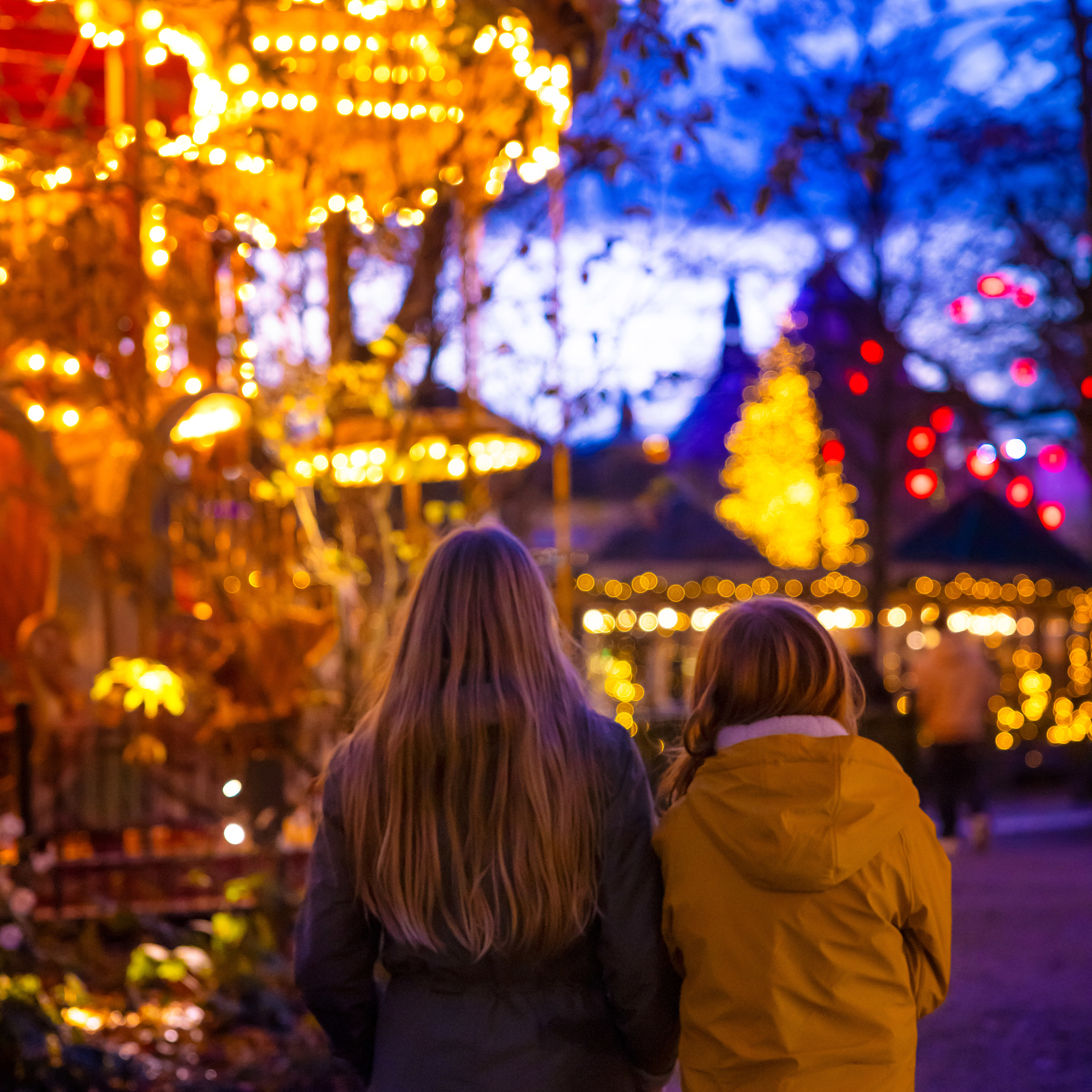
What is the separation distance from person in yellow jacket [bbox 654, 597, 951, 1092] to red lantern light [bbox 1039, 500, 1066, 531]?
40.8ft

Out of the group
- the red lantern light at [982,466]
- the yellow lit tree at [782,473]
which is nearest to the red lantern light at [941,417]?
the red lantern light at [982,466]

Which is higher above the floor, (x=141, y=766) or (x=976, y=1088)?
(x=141, y=766)

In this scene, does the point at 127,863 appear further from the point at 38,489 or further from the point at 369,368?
the point at 369,368

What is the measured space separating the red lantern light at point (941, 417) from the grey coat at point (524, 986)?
35.7 feet

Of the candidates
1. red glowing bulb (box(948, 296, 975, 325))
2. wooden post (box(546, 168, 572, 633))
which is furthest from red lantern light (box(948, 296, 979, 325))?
wooden post (box(546, 168, 572, 633))

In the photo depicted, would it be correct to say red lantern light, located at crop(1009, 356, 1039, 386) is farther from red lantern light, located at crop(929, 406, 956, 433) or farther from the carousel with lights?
the carousel with lights

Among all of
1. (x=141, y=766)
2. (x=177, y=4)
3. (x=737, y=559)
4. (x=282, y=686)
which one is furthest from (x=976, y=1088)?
(x=737, y=559)

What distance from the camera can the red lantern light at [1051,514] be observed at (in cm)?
1416

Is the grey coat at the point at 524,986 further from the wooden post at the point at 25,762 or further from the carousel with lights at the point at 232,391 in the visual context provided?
the wooden post at the point at 25,762

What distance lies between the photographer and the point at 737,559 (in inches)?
684

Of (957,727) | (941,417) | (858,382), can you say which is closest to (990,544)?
(858,382)

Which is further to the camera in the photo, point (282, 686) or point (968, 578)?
point (968, 578)

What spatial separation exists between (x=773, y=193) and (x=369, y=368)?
74.5 inches

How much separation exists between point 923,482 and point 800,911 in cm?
1206
